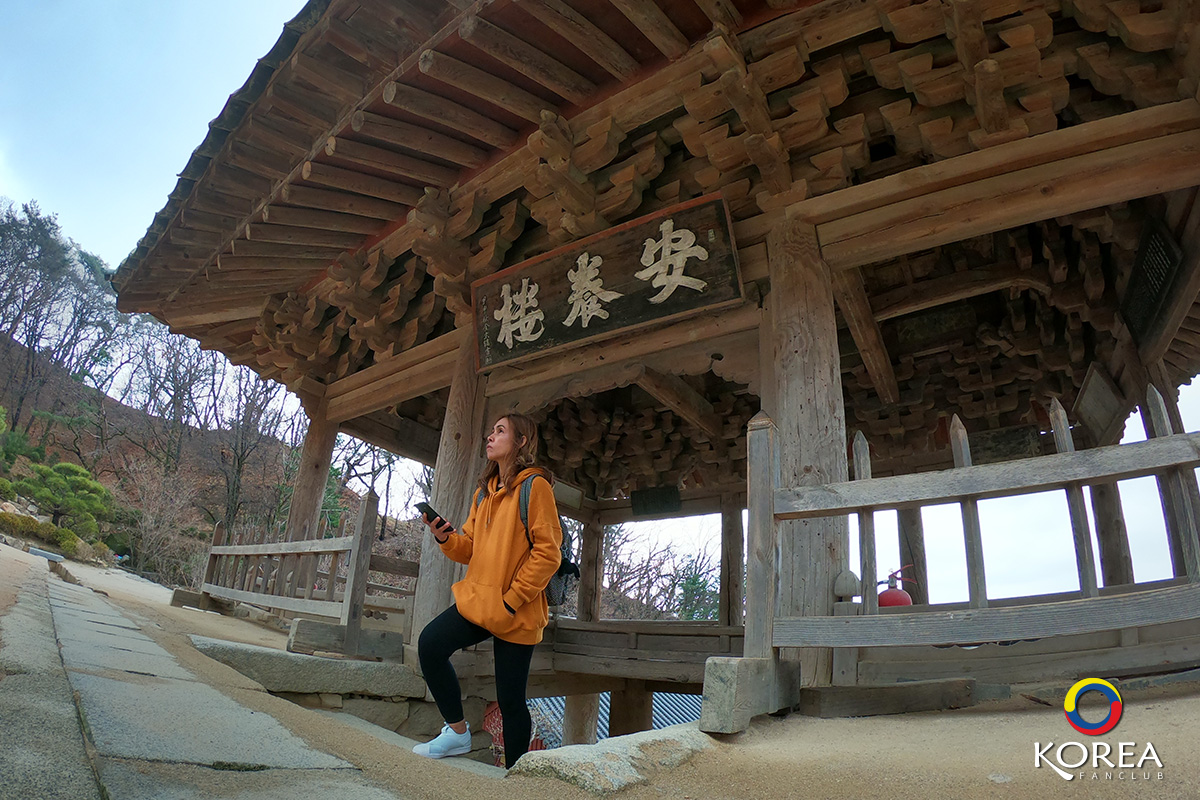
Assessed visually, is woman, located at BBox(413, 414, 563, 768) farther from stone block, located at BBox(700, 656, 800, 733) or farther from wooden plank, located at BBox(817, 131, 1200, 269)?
wooden plank, located at BBox(817, 131, 1200, 269)

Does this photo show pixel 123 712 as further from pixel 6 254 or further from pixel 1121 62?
pixel 6 254

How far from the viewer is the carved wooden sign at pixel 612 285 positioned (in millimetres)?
4031

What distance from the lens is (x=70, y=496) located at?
1750 cm

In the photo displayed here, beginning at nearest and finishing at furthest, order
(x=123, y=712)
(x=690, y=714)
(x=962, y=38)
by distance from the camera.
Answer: (x=123, y=712) < (x=962, y=38) < (x=690, y=714)

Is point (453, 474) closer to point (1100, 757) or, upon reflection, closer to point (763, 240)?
point (763, 240)

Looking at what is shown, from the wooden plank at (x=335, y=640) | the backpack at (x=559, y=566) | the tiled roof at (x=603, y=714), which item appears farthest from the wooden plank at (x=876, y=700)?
the tiled roof at (x=603, y=714)

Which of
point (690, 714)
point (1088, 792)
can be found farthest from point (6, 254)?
point (1088, 792)

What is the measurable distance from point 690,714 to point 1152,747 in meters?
13.4

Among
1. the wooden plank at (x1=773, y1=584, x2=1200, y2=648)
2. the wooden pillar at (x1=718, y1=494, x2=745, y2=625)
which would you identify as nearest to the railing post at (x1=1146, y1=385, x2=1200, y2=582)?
the wooden plank at (x1=773, y1=584, x2=1200, y2=648)

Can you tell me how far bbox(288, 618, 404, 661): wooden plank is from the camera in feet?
13.2

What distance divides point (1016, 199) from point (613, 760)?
3.35m

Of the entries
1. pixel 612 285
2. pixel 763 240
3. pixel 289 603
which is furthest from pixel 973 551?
pixel 289 603

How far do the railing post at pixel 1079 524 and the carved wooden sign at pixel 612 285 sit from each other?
1914 mm

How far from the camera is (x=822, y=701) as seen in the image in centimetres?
253
